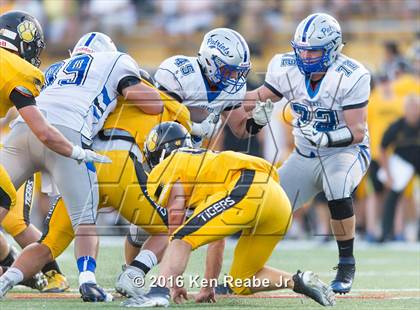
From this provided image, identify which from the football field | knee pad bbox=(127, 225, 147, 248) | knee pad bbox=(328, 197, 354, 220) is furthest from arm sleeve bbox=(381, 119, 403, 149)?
knee pad bbox=(127, 225, 147, 248)

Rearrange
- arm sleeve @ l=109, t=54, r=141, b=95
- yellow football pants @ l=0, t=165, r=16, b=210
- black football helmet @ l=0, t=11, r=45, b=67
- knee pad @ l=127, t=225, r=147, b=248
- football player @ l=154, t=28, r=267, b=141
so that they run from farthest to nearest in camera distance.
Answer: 1. football player @ l=154, t=28, r=267, b=141
2. knee pad @ l=127, t=225, r=147, b=248
3. arm sleeve @ l=109, t=54, r=141, b=95
4. black football helmet @ l=0, t=11, r=45, b=67
5. yellow football pants @ l=0, t=165, r=16, b=210

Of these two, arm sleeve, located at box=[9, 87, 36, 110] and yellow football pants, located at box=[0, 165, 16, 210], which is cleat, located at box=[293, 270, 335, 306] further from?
arm sleeve, located at box=[9, 87, 36, 110]

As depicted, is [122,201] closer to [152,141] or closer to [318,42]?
[152,141]

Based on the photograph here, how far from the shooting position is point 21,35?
5.57 metres

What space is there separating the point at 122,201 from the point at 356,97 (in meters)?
1.65

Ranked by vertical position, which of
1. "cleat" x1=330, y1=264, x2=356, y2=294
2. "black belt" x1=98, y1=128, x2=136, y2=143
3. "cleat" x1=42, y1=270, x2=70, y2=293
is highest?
"black belt" x1=98, y1=128, x2=136, y2=143

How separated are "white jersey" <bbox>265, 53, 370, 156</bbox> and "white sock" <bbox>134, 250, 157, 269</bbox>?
4.77 feet

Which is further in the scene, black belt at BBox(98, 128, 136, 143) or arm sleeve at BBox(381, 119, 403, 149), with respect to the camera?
arm sleeve at BBox(381, 119, 403, 149)

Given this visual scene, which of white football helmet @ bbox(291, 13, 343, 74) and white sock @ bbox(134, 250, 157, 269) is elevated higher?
white football helmet @ bbox(291, 13, 343, 74)

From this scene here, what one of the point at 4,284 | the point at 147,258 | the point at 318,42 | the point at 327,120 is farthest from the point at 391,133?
the point at 4,284

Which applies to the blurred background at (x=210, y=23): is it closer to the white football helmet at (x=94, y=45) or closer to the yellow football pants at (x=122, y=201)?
the white football helmet at (x=94, y=45)

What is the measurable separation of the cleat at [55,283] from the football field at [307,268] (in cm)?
7

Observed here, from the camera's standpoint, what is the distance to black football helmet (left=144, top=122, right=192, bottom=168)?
5211mm

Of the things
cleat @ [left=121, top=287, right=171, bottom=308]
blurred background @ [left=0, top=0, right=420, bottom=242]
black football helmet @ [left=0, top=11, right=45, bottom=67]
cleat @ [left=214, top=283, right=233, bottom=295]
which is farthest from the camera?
blurred background @ [left=0, top=0, right=420, bottom=242]
